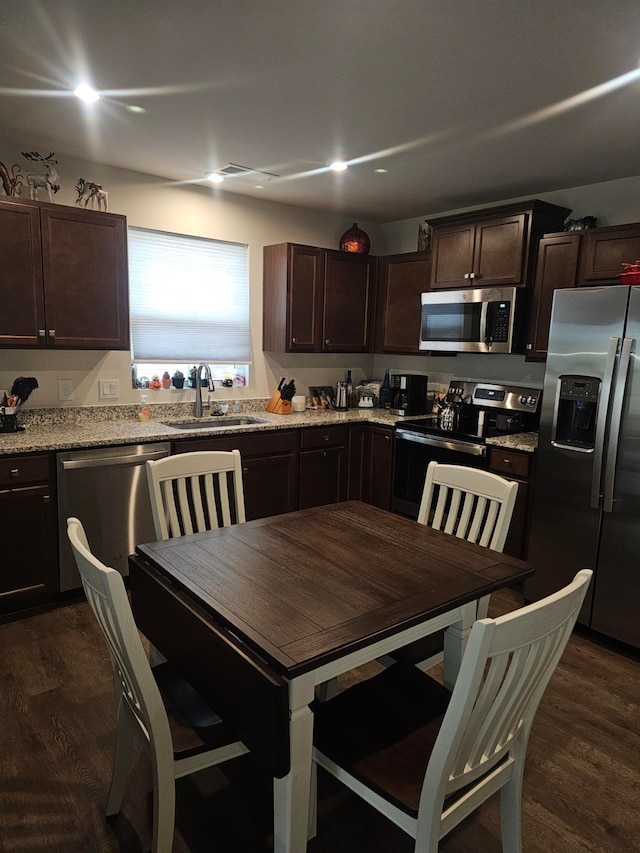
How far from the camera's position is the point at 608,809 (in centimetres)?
188

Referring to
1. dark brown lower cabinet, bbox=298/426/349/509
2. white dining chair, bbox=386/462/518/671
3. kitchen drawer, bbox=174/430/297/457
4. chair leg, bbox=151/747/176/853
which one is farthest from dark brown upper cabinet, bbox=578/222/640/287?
chair leg, bbox=151/747/176/853

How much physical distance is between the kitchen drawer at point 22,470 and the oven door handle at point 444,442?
7.67 ft

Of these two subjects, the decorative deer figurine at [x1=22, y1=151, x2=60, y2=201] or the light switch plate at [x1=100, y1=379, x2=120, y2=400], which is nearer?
the decorative deer figurine at [x1=22, y1=151, x2=60, y2=201]

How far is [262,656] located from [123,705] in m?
0.61

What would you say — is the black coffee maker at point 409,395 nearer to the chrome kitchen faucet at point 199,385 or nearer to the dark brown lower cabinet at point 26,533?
the chrome kitchen faucet at point 199,385

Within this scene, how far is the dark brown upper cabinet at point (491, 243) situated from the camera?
356 cm

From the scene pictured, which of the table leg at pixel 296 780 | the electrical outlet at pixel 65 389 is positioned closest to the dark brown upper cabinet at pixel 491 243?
the electrical outlet at pixel 65 389

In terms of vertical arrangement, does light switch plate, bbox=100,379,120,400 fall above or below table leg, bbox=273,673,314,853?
above

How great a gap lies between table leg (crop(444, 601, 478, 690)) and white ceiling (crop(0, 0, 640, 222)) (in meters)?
1.87

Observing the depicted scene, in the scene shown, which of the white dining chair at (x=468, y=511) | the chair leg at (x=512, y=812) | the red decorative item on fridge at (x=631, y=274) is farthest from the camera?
the red decorative item on fridge at (x=631, y=274)

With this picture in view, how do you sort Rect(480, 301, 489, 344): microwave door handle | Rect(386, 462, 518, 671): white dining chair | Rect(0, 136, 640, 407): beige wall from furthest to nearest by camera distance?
Rect(480, 301, 489, 344): microwave door handle → Rect(0, 136, 640, 407): beige wall → Rect(386, 462, 518, 671): white dining chair

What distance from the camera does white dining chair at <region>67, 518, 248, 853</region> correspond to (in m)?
1.34

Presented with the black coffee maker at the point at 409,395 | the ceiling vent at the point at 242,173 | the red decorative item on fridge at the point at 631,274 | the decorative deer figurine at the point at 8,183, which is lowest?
the black coffee maker at the point at 409,395

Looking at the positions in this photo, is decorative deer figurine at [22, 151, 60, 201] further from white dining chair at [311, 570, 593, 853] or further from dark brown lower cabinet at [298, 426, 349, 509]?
white dining chair at [311, 570, 593, 853]
